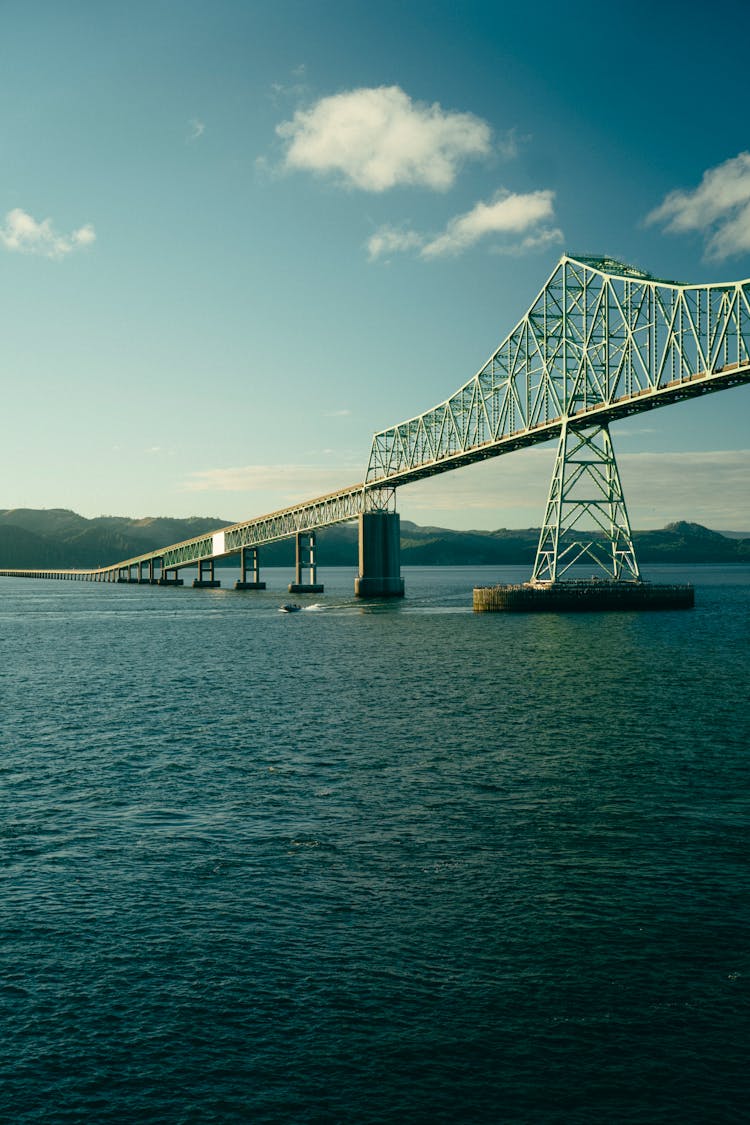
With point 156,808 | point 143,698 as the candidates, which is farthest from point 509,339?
point 156,808

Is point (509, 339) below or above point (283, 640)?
above

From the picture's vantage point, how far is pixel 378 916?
16328mm

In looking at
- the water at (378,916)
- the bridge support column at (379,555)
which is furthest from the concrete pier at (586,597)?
the water at (378,916)

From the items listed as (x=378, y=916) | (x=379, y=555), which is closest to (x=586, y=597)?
(x=379, y=555)

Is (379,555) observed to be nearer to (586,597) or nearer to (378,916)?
(586,597)

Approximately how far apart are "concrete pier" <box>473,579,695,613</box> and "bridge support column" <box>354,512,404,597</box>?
1419 inches

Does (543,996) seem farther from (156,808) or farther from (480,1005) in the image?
(156,808)

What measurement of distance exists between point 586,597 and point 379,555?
47.4 meters

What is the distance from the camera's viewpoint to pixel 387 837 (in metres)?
20.8

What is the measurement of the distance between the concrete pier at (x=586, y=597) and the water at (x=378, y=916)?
168 feet

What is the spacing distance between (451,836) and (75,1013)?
9.44 meters

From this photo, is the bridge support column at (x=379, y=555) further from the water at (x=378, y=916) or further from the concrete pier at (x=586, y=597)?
the water at (x=378, y=916)

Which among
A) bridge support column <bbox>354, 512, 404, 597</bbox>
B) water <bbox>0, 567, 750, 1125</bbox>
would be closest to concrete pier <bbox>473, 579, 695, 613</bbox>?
bridge support column <bbox>354, 512, 404, 597</bbox>

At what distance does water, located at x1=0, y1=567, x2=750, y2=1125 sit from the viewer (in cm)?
1173
